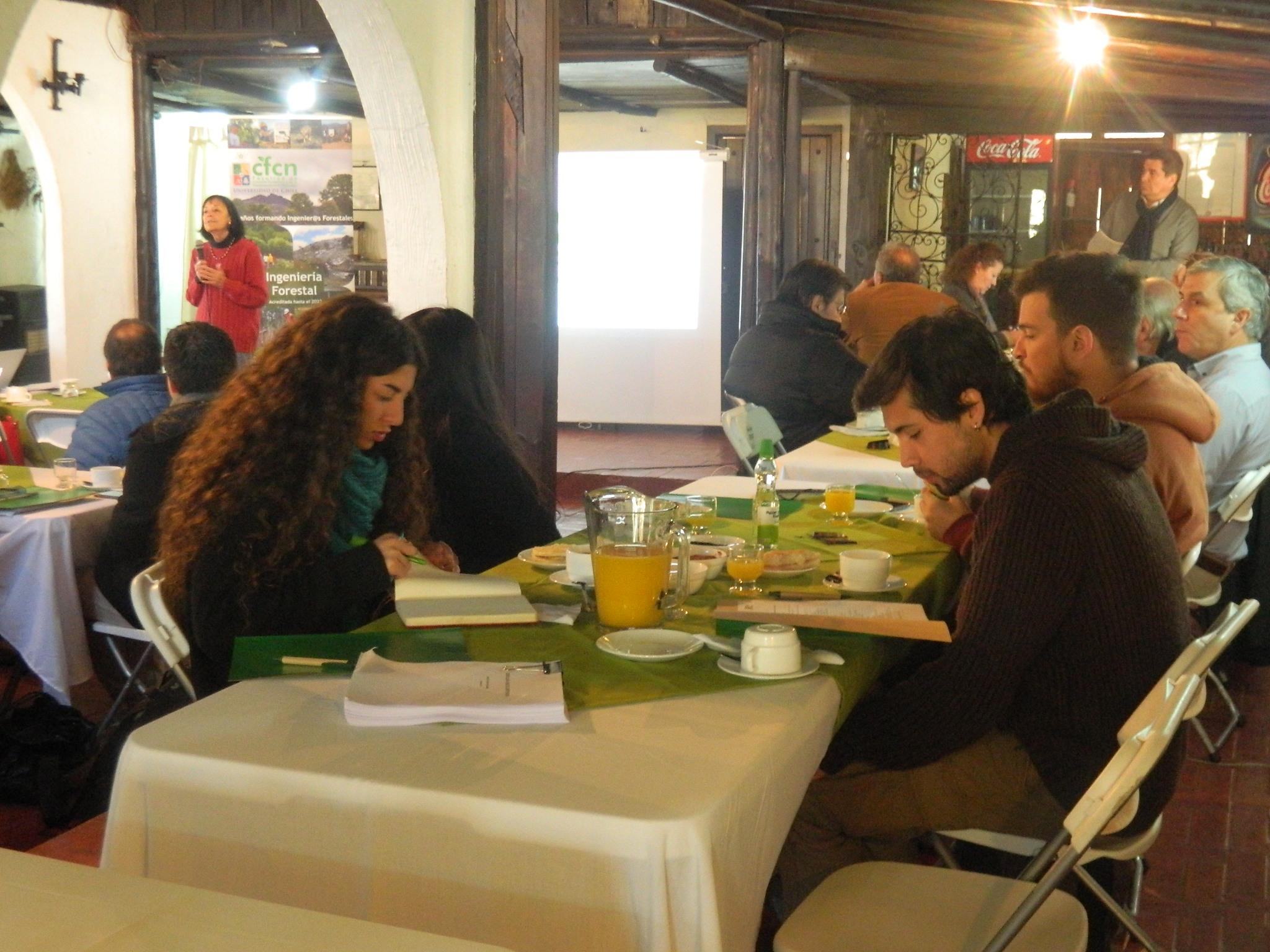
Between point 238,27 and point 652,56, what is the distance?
8.02ft

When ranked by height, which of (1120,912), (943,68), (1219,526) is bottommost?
(1120,912)

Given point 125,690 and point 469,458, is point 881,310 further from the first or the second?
point 125,690

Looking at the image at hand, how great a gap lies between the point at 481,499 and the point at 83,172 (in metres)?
5.43

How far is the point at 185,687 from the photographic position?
225 centimetres

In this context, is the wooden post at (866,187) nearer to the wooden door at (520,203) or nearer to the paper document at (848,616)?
the wooden door at (520,203)

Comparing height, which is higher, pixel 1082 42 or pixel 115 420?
pixel 1082 42

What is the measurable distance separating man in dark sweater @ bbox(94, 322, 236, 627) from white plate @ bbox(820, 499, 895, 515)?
5.52ft

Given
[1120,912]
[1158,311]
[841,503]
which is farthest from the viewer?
[1158,311]

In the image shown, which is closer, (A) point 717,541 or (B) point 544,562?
(B) point 544,562

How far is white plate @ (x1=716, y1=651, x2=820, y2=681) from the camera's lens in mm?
1858

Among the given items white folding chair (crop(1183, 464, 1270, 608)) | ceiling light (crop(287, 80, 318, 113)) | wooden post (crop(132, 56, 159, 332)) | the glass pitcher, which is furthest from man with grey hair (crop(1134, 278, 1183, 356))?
ceiling light (crop(287, 80, 318, 113))

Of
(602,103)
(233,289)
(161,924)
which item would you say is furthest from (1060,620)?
(602,103)

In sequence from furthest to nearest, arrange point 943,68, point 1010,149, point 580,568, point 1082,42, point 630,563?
point 1010,149, point 943,68, point 1082,42, point 580,568, point 630,563

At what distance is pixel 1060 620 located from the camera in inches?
77.0
